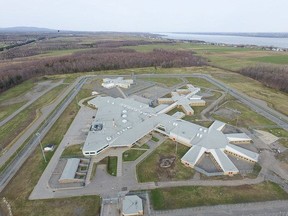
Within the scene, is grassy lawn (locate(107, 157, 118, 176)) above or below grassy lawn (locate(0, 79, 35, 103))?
above

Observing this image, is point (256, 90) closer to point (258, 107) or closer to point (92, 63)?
point (258, 107)

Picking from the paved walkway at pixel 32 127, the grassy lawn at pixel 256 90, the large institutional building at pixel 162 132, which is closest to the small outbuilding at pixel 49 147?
the paved walkway at pixel 32 127

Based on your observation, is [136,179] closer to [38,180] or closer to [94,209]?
[94,209]

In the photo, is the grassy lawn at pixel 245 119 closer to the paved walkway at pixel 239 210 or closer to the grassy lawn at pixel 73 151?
the paved walkway at pixel 239 210

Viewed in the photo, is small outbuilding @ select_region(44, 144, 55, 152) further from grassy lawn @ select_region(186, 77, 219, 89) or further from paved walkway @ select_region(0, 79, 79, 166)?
grassy lawn @ select_region(186, 77, 219, 89)

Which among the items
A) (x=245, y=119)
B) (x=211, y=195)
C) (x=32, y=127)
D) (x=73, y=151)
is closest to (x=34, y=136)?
(x=32, y=127)

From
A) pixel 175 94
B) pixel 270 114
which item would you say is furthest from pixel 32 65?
pixel 270 114

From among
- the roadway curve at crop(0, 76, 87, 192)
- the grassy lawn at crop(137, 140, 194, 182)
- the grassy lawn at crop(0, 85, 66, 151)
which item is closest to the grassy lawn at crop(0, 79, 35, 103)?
the grassy lawn at crop(0, 85, 66, 151)
